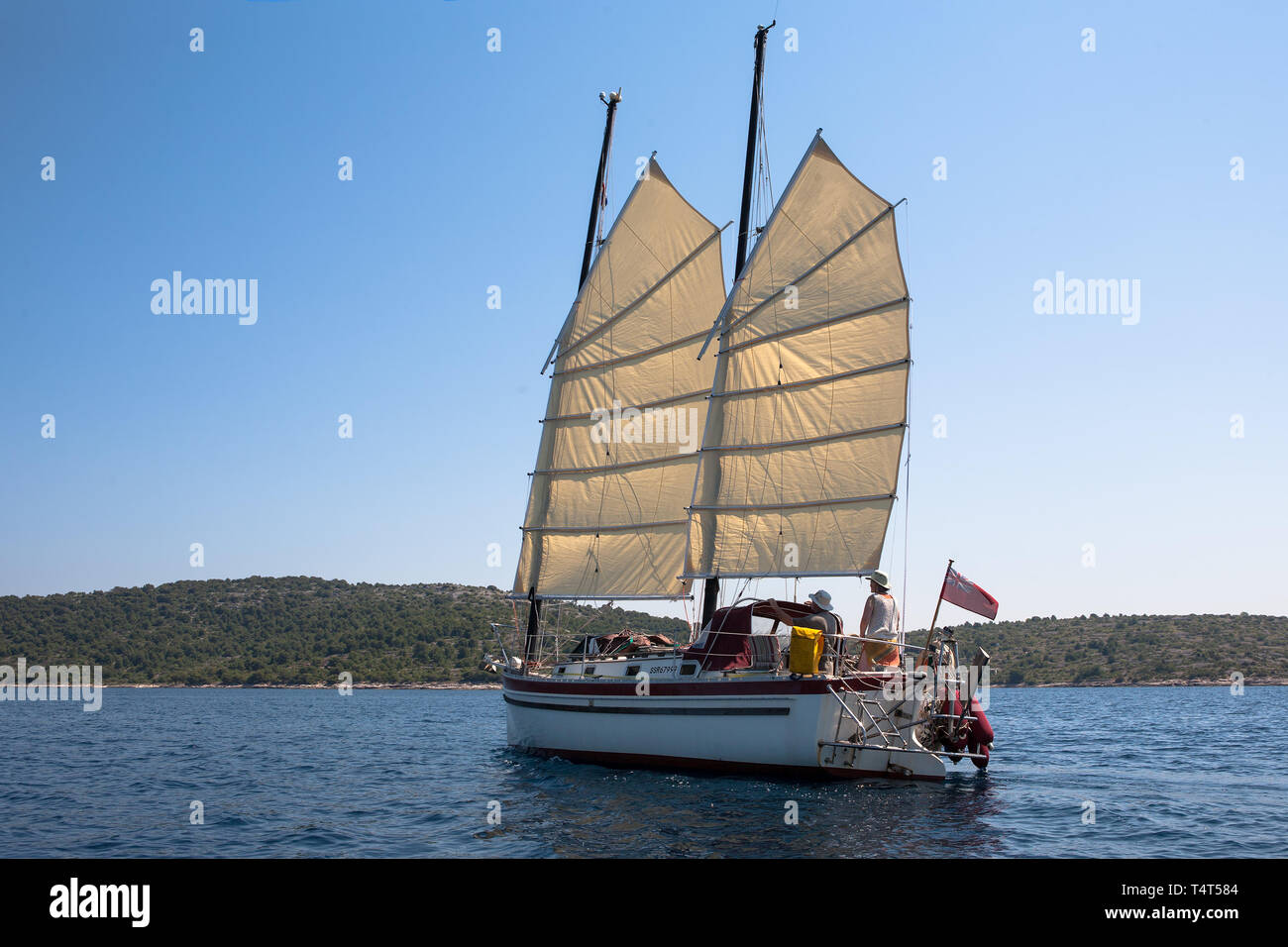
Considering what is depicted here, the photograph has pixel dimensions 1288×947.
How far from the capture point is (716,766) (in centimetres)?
2398

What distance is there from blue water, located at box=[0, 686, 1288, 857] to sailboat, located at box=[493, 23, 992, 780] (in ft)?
4.29

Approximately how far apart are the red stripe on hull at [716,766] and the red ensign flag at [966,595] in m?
4.16

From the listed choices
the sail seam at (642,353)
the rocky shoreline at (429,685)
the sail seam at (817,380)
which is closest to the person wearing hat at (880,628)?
the sail seam at (817,380)

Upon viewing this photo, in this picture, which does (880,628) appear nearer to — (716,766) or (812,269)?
(716,766)

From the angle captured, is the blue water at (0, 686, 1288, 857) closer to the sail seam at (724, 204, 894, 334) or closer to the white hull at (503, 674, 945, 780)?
the white hull at (503, 674, 945, 780)

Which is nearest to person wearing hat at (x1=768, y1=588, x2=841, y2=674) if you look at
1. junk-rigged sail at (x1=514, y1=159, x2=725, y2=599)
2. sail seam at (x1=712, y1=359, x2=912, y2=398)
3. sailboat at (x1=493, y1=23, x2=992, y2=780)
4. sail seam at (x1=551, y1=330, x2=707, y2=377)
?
sailboat at (x1=493, y1=23, x2=992, y2=780)

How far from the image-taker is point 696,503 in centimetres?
2920

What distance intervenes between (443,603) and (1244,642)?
345 ft

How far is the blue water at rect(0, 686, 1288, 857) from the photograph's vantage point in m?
16.4

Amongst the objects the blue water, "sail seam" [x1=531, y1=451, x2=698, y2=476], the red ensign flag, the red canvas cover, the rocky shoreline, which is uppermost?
"sail seam" [x1=531, y1=451, x2=698, y2=476]

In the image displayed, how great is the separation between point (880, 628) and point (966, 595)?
2.33 m

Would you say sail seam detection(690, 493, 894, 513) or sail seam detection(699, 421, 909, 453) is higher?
sail seam detection(699, 421, 909, 453)

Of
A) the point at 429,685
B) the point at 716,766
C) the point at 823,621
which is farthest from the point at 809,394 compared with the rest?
the point at 429,685
